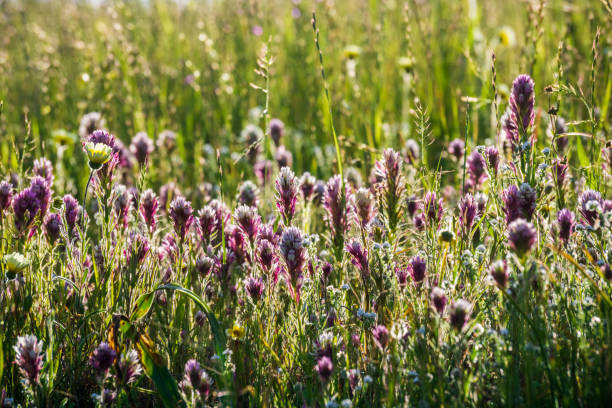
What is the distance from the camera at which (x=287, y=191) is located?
2.16 metres

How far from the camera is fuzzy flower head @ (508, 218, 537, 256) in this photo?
4.79 feet

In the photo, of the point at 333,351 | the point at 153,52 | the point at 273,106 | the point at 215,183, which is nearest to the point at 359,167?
the point at 215,183

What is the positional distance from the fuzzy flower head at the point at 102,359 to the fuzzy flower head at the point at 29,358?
0.15 meters

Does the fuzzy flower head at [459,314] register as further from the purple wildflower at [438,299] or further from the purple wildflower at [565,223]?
the purple wildflower at [565,223]

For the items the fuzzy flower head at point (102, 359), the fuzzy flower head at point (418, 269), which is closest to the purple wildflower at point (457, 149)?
the fuzzy flower head at point (418, 269)

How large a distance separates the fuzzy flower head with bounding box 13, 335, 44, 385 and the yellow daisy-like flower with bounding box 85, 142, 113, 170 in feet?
2.11

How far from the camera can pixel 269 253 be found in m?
1.97

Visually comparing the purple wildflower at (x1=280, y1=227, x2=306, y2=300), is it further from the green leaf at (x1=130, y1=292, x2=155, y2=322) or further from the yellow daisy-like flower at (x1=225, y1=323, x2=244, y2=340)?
the green leaf at (x1=130, y1=292, x2=155, y2=322)

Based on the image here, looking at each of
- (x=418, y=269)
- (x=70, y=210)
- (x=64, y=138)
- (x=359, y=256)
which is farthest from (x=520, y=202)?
(x=64, y=138)

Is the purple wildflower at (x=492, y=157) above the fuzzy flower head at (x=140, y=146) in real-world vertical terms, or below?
below

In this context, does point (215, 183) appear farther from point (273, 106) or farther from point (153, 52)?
point (153, 52)

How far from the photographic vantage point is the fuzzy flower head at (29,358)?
1581 mm

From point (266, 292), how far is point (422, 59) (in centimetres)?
423

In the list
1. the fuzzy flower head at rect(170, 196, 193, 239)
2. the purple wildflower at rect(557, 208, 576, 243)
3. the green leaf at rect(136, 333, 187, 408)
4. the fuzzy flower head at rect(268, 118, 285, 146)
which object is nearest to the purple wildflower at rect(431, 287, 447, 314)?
the purple wildflower at rect(557, 208, 576, 243)
